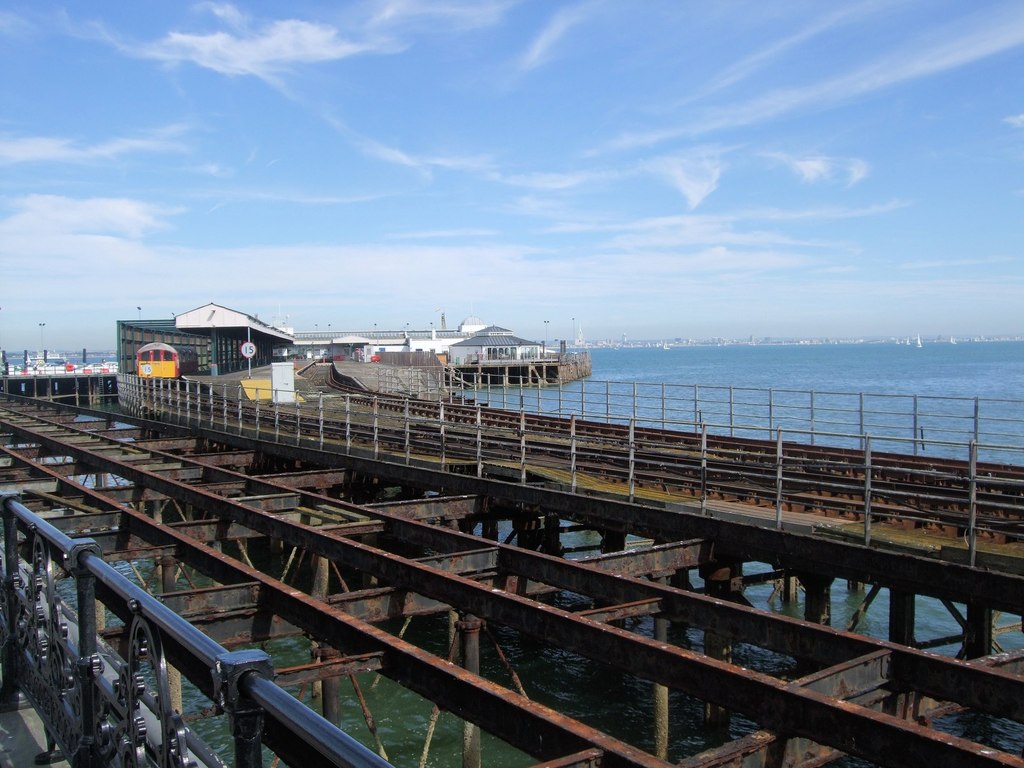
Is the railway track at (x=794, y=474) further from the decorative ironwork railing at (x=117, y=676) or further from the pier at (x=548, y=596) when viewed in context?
the decorative ironwork railing at (x=117, y=676)

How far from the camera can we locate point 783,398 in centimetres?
8412

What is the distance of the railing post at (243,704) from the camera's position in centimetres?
300

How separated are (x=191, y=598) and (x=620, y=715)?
706 centimetres

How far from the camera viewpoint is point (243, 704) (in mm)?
3014

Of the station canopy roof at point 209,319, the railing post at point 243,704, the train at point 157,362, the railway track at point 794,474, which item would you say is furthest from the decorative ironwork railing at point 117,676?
the station canopy roof at point 209,319

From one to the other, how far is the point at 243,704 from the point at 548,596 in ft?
49.5

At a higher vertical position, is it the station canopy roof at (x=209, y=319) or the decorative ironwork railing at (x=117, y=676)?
the station canopy roof at (x=209, y=319)

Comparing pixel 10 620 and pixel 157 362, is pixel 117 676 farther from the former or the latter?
pixel 157 362

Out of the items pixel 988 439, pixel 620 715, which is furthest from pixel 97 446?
pixel 988 439

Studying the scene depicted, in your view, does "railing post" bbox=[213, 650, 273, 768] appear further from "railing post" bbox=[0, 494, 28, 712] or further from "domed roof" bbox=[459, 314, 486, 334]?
"domed roof" bbox=[459, 314, 486, 334]

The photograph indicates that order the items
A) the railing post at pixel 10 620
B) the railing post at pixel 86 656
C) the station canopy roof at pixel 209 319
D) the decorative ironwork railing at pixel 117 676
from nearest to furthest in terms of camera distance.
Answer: the decorative ironwork railing at pixel 117 676
the railing post at pixel 86 656
the railing post at pixel 10 620
the station canopy roof at pixel 209 319

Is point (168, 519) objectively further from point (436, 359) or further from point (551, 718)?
point (436, 359)

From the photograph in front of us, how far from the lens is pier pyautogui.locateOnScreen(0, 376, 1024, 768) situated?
17.1 ft

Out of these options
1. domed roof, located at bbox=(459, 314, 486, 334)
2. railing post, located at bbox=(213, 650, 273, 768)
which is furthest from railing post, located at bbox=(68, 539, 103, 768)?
domed roof, located at bbox=(459, 314, 486, 334)
